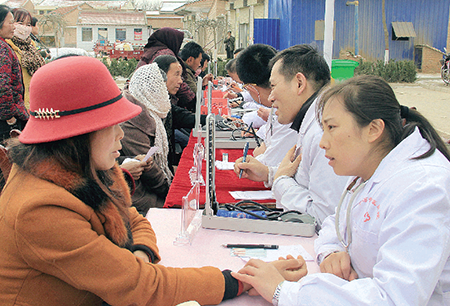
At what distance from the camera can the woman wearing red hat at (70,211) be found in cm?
103

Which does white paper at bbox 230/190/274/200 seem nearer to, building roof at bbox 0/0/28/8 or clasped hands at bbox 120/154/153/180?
clasped hands at bbox 120/154/153/180

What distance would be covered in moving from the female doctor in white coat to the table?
18 centimetres

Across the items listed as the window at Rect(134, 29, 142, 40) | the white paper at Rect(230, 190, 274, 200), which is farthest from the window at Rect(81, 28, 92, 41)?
the white paper at Rect(230, 190, 274, 200)

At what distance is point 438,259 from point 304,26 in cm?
1342

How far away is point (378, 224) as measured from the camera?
1149 millimetres

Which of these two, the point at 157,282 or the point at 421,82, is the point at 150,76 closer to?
the point at 157,282

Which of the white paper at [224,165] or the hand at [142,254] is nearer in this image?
the hand at [142,254]

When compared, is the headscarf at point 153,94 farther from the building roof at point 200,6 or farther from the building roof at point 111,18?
the building roof at point 111,18

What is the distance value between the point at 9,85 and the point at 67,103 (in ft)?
10.8

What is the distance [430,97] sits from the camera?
1220 centimetres

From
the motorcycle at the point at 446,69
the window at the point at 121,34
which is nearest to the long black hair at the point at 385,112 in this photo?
the motorcycle at the point at 446,69

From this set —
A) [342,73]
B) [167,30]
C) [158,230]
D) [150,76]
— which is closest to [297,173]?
[158,230]

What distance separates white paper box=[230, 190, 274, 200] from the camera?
2.39 m

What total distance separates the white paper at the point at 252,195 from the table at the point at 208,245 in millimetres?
560
